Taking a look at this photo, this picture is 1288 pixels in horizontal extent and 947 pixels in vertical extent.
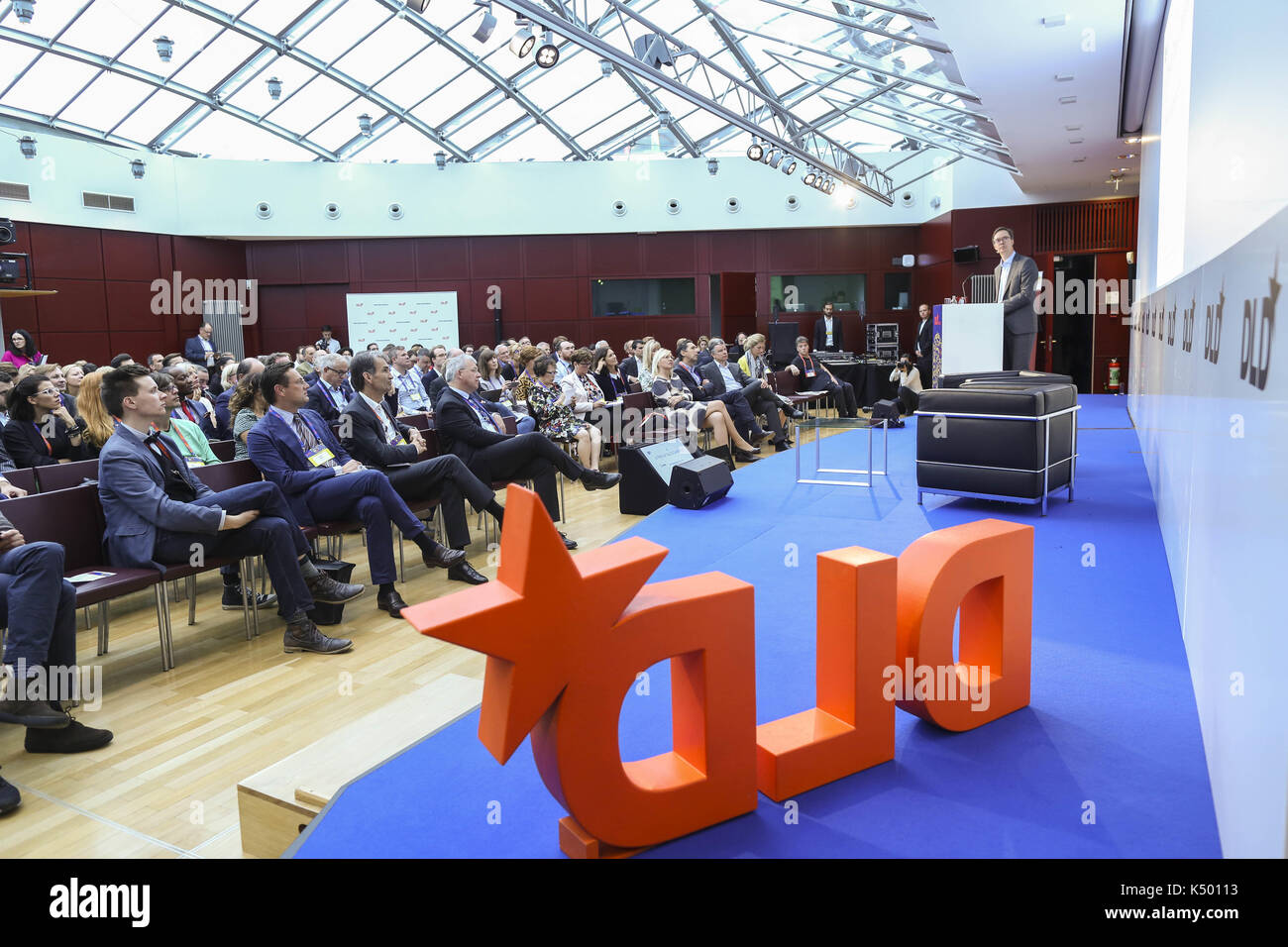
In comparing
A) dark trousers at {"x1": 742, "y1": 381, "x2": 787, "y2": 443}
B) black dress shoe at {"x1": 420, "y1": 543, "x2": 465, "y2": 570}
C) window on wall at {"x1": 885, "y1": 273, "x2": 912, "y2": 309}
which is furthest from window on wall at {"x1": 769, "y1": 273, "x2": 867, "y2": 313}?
black dress shoe at {"x1": 420, "y1": 543, "x2": 465, "y2": 570}

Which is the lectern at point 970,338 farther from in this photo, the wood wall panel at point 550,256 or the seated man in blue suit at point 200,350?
the seated man in blue suit at point 200,350

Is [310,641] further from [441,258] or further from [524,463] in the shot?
[441,258]

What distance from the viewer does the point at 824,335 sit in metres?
16.8

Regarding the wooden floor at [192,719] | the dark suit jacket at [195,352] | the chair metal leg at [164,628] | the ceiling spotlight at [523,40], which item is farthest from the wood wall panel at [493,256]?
the chair metal leg at [164,628]

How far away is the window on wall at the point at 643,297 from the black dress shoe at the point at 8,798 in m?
15.2

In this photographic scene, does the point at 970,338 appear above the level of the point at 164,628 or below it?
above

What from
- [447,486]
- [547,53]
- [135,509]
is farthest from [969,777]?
[547,53]

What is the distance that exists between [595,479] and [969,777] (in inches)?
177

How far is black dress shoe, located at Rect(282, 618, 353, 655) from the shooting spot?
4.12 m

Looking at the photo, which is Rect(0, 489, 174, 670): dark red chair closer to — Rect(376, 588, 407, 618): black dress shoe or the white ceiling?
Rect(376, 588, 407, 618): black dress shoe

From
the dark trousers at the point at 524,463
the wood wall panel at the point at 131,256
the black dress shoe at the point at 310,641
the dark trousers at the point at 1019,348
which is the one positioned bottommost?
the black dress shoe at the point at 310,641

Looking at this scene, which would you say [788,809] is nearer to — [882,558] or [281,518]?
[882,558]

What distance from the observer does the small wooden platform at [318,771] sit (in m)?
2.47

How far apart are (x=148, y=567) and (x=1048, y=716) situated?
3.67 metres
